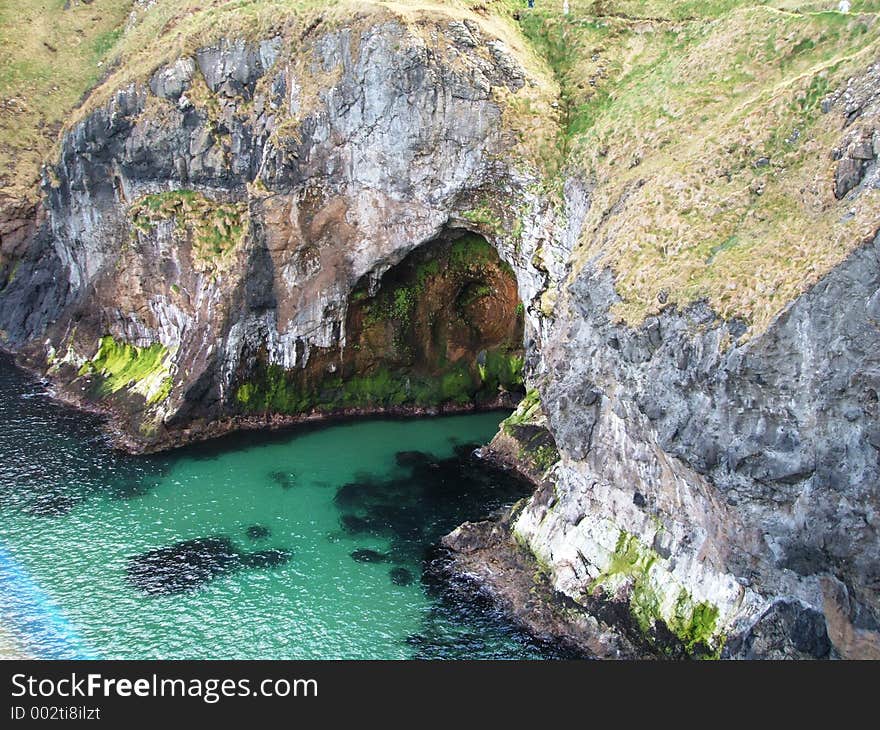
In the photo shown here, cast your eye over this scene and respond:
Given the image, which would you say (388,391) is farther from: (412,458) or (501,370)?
(412,458)

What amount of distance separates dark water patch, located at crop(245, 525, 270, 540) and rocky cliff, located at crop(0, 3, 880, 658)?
33.2 feet

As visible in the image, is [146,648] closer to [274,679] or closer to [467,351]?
[274,679]

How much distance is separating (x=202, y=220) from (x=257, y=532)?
24122 millimetres

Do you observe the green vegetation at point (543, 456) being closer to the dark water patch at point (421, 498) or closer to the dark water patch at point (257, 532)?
the dark water patch at point (421, 498)

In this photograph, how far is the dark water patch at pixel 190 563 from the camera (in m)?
32.5

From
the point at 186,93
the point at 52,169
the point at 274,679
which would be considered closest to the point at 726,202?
the point at 274,679

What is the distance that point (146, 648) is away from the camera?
28375 mm

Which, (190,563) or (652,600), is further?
(190,563)

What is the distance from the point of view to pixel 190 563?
112 ft

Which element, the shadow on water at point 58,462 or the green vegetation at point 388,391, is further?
the green vegetation at point 388,391

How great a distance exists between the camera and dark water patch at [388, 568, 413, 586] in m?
32.4

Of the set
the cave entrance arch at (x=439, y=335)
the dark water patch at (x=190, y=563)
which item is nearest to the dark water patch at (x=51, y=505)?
the dark water patch at (x=190, y=563)

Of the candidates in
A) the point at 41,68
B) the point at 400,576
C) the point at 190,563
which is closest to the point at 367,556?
the point at 400,576

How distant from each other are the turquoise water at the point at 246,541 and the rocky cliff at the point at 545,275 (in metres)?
2.74
